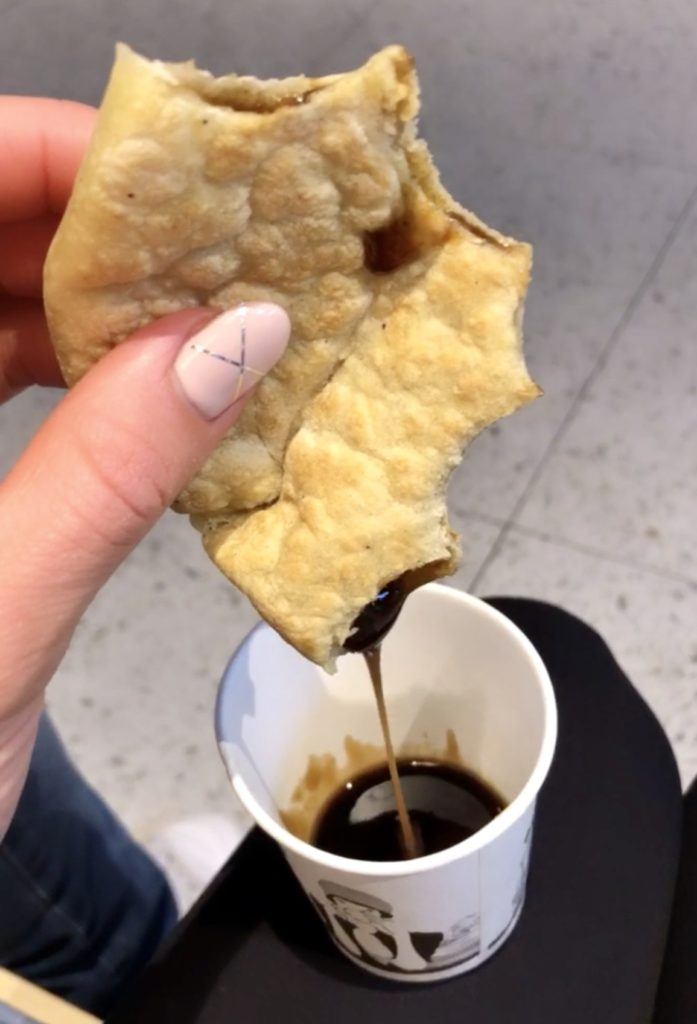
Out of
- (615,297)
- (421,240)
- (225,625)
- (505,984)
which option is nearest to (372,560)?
(421,240)

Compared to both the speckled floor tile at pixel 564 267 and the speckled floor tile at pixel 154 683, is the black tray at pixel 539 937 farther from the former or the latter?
the speckled floor tile at pixel 564 267

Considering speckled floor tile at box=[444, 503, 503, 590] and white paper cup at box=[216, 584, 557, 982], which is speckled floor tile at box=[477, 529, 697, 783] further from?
white paper cup at box=[216, 584, 557, 982]

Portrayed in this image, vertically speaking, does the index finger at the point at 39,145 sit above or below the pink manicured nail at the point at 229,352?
above

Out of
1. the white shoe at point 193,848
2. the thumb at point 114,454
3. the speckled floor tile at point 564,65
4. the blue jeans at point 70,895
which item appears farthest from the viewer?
the speckled floor tile at point 564,65

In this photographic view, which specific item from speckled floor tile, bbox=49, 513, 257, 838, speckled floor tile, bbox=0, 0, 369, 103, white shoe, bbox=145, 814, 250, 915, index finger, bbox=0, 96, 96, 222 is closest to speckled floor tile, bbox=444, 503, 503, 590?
speckled floor tile, bbox=49, 513, 257, 838

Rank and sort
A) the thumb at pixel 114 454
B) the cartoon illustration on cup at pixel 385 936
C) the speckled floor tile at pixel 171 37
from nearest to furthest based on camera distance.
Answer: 1. the thumb at pixel 114 454
2. the cartoon illustration on cup at pixel 385 936
3. the speckled floor tile at pixel 171 37

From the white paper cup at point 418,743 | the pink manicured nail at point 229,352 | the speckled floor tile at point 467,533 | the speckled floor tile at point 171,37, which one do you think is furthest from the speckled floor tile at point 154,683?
the speckled floor tile at point 171,37

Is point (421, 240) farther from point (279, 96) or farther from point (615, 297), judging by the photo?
point (615, 297)
